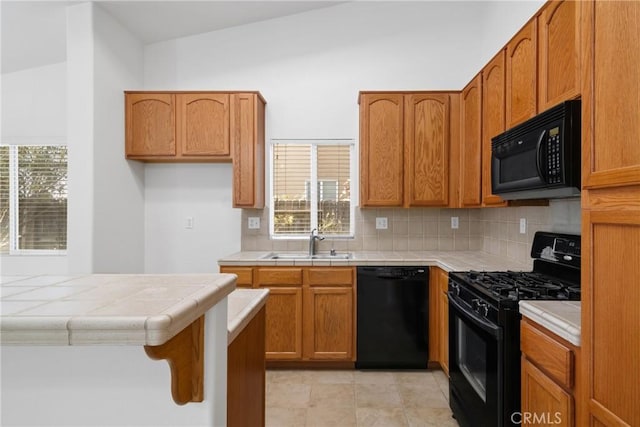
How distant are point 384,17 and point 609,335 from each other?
11.2ft

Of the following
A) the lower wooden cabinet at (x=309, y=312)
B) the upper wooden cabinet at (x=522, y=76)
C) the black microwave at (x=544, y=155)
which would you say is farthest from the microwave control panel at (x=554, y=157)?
the lower wooden cabinet at (x=309, y=312)

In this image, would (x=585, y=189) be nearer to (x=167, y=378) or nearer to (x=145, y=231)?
(x=167, y=378)

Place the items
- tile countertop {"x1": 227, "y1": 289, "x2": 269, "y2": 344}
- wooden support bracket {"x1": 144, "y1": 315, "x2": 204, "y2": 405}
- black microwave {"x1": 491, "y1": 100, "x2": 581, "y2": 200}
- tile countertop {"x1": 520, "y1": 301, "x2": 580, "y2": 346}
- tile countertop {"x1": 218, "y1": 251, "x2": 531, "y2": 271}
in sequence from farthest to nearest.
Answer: tile countertop {"x1": 218, "y1": 251, "x2": 531, "y2": 271}, black microwave {"x1": 491, "y1": 100, "x2": 581, "y2": 200}, tile countertop {"x1": 520, "y1": 301, "x2": 580, "y2": 346}, tile countertop {"x1": 227, "y1": 289, "x2": 269, "y2": 344}, wooden support bracket {"x1": 144, "y1": 315, "x2": 204, "y2": 405}

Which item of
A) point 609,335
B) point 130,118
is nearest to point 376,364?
point 609,335

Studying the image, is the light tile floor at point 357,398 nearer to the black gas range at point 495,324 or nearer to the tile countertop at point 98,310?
the black gas range at point 495,324

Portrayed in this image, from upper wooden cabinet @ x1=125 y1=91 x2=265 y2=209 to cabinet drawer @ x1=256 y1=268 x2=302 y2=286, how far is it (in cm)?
63

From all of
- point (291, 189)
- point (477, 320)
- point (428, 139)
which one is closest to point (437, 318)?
point (477, 320)

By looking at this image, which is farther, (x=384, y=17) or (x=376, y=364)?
(x=384, y=17)

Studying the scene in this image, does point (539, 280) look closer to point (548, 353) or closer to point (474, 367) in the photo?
point (474, 367)

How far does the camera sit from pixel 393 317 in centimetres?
309

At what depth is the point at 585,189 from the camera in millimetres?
1235

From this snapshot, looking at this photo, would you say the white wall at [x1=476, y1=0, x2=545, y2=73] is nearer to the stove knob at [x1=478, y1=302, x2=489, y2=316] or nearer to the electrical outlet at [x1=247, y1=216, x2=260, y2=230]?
the stove knob at [x1=478, y1=302, x2=489, y2=316]

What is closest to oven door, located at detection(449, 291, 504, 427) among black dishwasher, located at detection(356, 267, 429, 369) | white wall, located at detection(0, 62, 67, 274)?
black dishwasher, located at detection(356, 267, 429, 369)

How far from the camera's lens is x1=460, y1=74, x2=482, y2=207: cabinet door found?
287cm
